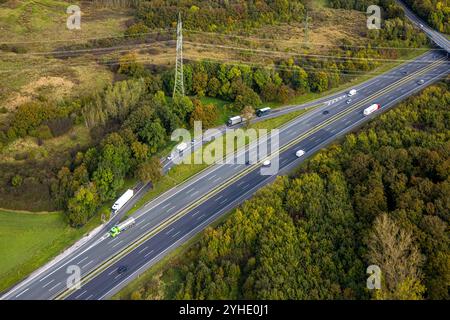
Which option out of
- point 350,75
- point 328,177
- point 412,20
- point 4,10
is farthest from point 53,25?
point 412,20

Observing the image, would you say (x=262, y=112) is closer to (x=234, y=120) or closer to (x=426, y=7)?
(x=234, y=120)

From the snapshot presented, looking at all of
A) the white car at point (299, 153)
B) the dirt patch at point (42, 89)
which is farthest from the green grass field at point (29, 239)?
the white car at point (299, 153)

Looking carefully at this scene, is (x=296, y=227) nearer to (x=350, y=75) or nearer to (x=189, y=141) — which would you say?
(x=189, y=141)

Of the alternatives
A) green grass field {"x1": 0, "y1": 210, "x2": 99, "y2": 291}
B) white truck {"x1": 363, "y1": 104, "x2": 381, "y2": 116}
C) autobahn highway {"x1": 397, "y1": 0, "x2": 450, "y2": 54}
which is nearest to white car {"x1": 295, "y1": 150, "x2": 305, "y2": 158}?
white truck {"x1": 363, "y1": 104, "x2": 381, "y2": 116}

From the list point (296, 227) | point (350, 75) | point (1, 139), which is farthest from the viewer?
point (350, 75)

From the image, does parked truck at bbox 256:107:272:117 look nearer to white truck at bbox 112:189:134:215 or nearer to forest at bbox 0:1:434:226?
forest at bbox 0:1:434:226

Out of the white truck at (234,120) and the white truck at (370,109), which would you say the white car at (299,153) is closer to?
the white truck at (234,120)
